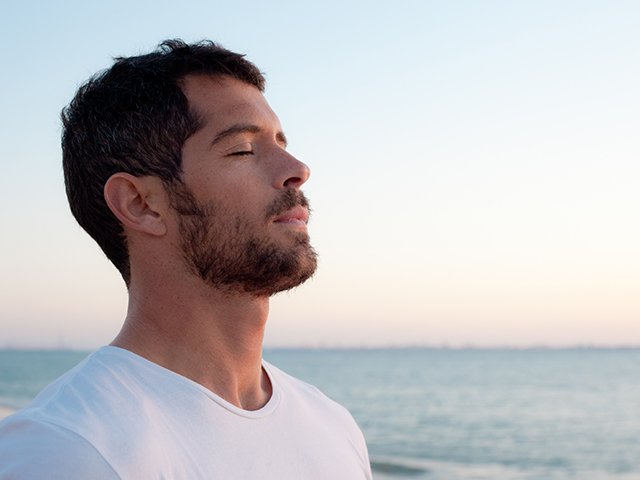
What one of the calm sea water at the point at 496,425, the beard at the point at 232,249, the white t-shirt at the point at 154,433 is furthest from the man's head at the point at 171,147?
the calm sea water at the point at 496,425

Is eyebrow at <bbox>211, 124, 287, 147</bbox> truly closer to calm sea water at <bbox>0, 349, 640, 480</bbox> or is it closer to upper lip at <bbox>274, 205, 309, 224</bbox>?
upper lip at <bbox>274, 205, 309, 224</bbox>

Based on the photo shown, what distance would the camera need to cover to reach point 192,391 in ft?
6.48

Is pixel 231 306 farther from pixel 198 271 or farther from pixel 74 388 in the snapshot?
pixel 74 388

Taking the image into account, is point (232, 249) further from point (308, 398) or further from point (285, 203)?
point (308, 398)

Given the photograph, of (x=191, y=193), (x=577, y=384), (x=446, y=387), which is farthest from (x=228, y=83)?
(x=577, y=384)

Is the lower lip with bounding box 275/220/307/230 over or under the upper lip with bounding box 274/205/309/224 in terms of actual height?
under

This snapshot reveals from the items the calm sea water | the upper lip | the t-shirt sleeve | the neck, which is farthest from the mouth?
the calm sea water

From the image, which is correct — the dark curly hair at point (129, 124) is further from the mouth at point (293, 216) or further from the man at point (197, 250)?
the mouth at point (293, 216)

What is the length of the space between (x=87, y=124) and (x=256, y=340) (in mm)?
671

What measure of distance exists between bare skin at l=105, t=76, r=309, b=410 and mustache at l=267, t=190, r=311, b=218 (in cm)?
2

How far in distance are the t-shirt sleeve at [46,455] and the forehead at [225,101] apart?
805 mm

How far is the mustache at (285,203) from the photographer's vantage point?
2111 mm

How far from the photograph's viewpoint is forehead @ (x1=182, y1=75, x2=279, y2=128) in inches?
85.2

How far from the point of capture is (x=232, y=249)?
2.08 meters
